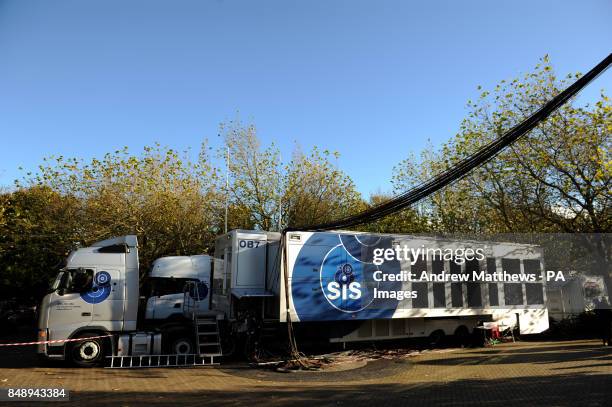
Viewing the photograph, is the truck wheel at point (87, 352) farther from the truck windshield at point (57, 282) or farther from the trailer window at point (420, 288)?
the trailer window at point (420, 288)

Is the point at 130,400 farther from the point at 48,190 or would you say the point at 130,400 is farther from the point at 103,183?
the point at 48,190

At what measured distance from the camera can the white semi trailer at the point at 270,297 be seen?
1231cm

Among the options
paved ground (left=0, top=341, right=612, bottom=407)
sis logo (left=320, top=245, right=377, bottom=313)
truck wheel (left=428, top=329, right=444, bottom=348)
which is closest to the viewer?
paved ground (left=0, top=341, right=612, bottom=407)

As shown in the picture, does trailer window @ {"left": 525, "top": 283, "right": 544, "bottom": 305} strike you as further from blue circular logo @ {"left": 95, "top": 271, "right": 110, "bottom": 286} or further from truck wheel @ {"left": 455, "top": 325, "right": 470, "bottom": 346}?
blue circular logo @ {"left": 95, "top": 271, "right": 110, "bottom": 286}

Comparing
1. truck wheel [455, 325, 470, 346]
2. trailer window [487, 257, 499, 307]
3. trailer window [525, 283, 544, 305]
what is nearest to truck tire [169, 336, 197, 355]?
truck wheel [455, 325, 470, 346]

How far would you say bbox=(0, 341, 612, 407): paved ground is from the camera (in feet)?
28.2

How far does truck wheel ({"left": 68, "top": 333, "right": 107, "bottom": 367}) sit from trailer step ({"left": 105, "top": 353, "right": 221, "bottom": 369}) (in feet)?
1.22

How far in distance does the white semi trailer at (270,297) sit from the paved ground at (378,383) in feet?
3.61

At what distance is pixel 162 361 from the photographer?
12.9 meters

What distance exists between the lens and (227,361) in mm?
13250

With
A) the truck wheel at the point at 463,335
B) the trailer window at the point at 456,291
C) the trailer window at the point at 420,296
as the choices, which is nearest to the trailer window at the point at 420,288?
the trailer window at the point at 420,296

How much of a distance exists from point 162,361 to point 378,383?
6456 millimetres

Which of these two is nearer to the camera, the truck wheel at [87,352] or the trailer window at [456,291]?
the truck wheel at [87,352]

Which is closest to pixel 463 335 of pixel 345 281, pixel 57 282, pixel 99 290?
pixel 345 281
